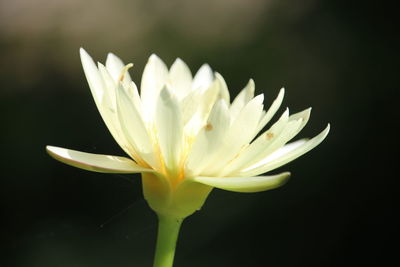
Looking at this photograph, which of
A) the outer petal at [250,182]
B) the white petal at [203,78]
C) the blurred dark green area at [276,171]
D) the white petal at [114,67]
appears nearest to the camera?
the outer petal at [250,182]

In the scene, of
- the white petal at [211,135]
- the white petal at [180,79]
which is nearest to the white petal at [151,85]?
the white petal at [180,79]

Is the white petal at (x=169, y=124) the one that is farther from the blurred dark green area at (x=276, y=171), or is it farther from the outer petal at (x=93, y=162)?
the blurred dark green area at (x=276, y=171)

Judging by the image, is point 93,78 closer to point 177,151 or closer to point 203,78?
point 177,151

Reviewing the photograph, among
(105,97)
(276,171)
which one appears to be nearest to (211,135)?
(105,97)

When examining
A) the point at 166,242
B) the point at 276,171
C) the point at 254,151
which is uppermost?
the point at 254,151

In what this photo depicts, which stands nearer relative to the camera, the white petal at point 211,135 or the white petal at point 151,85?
the white petal at point 211,135

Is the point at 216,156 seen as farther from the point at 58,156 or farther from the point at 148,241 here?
the point at 148,241

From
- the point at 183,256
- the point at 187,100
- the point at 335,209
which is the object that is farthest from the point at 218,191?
the point at 187,100
